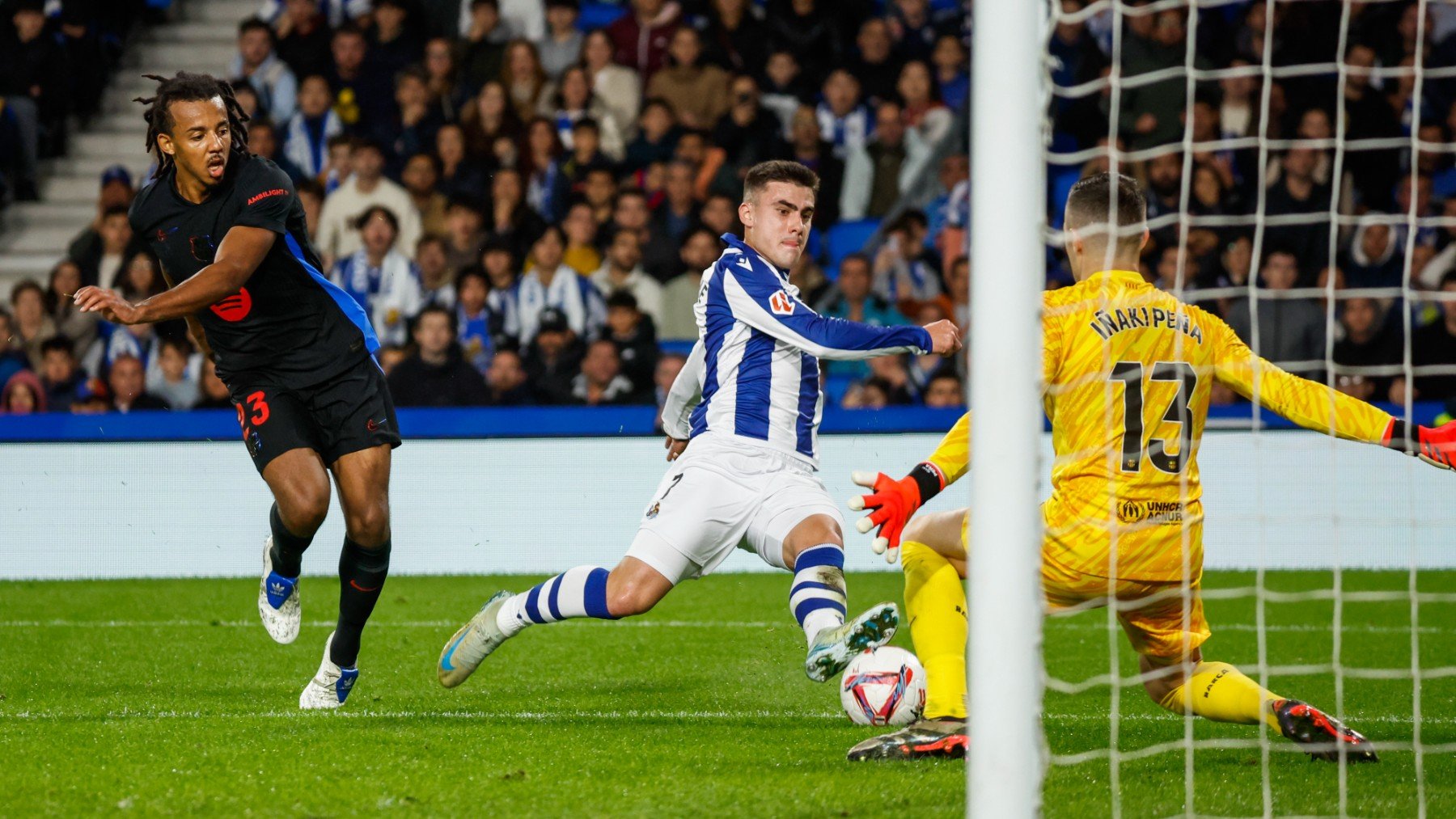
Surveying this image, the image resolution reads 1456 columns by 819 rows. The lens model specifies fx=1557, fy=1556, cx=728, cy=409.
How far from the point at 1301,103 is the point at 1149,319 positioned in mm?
8543

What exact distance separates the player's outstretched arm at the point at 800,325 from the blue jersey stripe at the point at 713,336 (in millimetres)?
43

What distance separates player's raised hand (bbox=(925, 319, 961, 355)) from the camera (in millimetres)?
4227

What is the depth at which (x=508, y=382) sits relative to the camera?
1031 centimetres

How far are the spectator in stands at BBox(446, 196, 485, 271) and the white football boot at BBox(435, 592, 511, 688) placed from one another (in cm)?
652

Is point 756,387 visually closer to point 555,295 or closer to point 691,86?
point 555,295

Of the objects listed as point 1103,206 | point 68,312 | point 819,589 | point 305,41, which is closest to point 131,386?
point 68,312

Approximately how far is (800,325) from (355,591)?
1766mm

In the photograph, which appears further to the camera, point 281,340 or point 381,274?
point 381,274

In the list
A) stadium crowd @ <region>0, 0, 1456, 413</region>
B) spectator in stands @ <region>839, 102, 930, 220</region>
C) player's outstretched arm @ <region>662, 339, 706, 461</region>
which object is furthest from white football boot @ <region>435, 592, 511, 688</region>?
spectator in stands @ <region>839, 102, 930, 220</region>

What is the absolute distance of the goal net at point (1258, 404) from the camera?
3.15 metres

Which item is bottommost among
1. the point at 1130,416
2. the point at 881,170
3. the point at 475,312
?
the point at 1130,416

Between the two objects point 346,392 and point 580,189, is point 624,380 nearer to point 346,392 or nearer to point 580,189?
point 580,189

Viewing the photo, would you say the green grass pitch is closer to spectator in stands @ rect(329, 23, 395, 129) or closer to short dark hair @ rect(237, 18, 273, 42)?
spectator in stands @ rect(329, 23, 395, 129)

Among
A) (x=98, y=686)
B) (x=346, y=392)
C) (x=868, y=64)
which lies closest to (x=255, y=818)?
(x=346, y=392)
